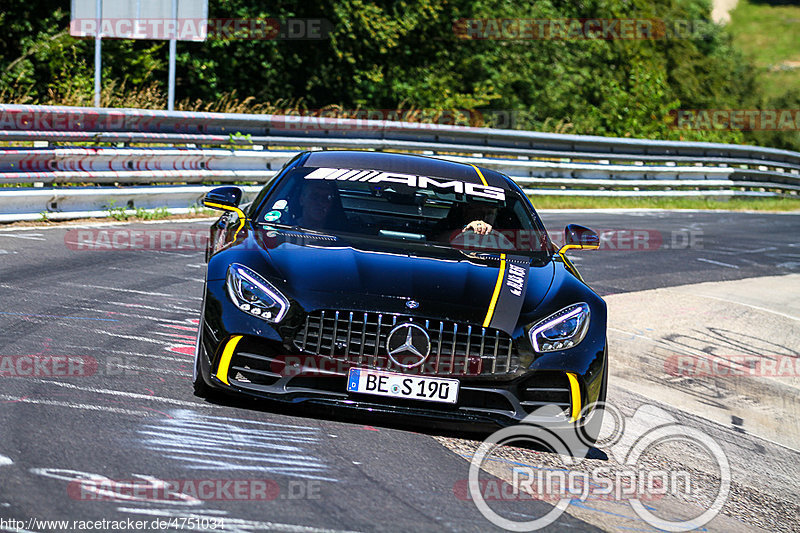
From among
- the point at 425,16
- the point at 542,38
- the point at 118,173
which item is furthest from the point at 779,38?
the point at 118,173

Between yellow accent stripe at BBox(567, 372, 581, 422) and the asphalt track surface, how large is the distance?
1.96ft

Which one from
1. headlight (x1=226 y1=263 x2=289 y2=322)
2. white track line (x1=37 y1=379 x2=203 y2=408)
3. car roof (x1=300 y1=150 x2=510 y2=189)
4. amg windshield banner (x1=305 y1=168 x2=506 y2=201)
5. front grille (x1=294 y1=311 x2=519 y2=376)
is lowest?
white track line (x1=37 y1=379 x2=203 y2=408)

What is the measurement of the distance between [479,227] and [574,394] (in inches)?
59.9

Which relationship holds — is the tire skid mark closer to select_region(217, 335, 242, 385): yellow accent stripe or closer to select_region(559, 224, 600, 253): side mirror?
select_region(217, 335, 242, 385): yellow accent stripe

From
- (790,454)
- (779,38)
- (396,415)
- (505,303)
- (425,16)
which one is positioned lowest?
(790,454)

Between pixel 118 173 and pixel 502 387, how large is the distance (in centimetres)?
820

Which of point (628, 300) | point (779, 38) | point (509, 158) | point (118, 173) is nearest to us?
point (628, 300)

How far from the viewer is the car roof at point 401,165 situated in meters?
Answer: 6.31

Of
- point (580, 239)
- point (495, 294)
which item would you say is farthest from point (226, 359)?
point (580, 239)

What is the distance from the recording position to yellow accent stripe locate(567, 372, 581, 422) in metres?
4.73

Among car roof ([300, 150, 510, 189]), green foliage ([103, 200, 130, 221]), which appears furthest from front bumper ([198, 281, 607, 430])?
green foliage ([103, 200, 130, 221])

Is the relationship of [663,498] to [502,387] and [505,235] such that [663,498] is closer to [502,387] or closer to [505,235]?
[502,387]

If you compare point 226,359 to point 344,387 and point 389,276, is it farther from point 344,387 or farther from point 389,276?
point 389,276

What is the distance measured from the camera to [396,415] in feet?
15.0
